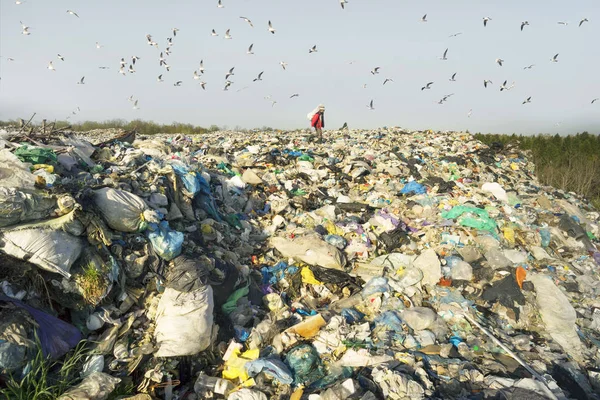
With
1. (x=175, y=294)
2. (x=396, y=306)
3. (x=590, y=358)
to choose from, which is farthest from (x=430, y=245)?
(x=175, y=294)

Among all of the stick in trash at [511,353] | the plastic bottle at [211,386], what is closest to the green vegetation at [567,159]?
the stick in trash at [511,353]

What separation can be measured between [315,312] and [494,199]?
458 cm

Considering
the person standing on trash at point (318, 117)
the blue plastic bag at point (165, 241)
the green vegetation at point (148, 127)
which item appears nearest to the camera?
the blue plastic bag at point (165, 241)

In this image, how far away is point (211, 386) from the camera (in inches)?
106

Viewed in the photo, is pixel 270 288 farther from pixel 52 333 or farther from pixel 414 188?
pixel 414 188

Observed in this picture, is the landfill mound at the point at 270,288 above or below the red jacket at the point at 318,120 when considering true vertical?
below

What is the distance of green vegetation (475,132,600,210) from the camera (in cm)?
952

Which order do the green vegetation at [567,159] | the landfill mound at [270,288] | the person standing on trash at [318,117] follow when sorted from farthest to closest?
the person standing on trash at [318,117] < the green vegetation at [567,159] < the landfill mound at [270,288]

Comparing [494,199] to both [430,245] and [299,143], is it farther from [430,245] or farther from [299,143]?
[299,143]

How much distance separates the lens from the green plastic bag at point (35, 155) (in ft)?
11.3

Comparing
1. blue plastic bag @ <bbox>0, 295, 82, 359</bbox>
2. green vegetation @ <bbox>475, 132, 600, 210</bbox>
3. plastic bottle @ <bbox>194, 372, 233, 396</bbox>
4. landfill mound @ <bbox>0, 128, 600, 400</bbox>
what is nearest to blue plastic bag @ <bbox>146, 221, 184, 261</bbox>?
landfill mound @ <bbox>0, 128, 600, 400</bbox>

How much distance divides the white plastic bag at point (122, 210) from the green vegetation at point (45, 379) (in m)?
1.15

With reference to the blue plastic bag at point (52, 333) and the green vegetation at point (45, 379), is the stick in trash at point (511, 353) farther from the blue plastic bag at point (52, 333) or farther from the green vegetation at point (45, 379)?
the blue plastic bag at point (52, 333)

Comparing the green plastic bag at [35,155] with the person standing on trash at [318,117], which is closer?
the green plastic bag at [35,155]
